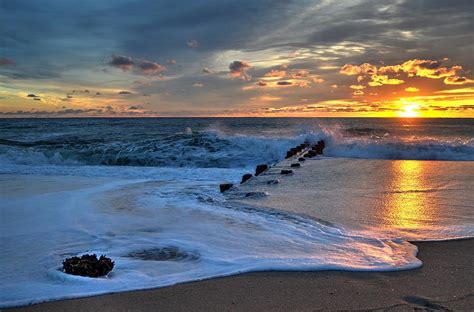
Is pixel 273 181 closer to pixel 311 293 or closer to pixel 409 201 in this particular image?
pixel 409 201

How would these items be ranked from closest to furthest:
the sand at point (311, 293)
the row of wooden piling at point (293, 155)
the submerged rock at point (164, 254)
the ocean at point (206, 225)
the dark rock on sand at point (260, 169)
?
the sand at point (311, 293)
the ocean at point (206, 225)
the submerged rock at point (164, 254)
the row of wooden piling at point (293, 155)
the dark rock on sand at point (260, 169)

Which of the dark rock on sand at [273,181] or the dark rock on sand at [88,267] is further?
the dark rock on sand at [273,181]

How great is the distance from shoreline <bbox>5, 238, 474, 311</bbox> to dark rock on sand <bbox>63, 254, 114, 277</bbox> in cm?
40

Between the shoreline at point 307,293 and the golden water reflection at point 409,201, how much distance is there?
5.62ft

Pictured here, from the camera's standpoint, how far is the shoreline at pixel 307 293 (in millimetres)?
2840

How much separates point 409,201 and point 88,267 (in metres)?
4.85

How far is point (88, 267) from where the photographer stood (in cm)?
338

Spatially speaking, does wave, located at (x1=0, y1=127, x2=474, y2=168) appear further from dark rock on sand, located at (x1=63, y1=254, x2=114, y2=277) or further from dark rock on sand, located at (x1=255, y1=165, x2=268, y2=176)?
dark rock on sand, located at (x1=63, y1=254, x2=114, y2=277)

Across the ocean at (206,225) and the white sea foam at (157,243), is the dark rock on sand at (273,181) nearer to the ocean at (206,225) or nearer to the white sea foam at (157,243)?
the ocean at (206,225)

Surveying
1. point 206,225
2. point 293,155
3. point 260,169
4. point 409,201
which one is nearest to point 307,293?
point 206,225

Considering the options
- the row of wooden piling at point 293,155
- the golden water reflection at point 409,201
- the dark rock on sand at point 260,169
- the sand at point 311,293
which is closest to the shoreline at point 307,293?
the sand at point 311,293

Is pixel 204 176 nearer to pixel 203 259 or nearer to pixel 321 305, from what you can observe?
pixel 203 259

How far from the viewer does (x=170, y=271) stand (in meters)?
3.55

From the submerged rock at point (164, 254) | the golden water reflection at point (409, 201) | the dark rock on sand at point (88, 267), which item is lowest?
the submerged rock at point (164, 254)
